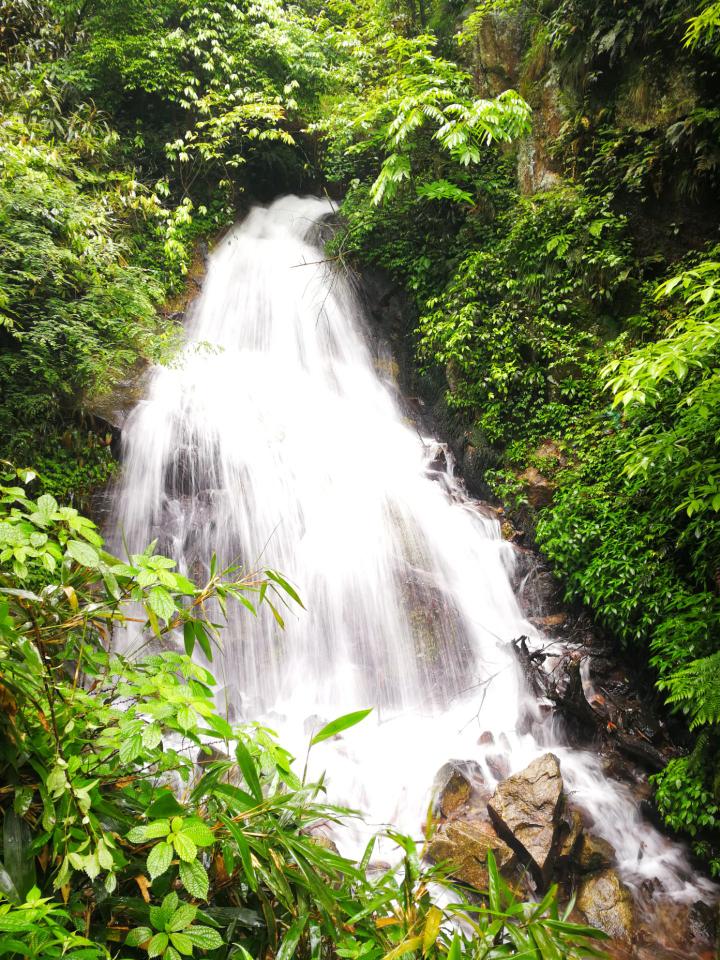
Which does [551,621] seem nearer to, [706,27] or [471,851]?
[471,851]

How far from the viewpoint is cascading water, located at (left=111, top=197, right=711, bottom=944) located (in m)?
4.18

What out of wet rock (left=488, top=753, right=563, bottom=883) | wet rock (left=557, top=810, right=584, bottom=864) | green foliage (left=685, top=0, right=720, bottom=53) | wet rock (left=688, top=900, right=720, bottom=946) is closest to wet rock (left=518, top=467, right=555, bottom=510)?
wet rock (left=488, top=753, right=563, bottom=883)

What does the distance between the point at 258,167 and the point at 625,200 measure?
7.86 meters

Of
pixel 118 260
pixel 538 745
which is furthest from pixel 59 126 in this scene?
pixel 538 745

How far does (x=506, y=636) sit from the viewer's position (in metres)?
5.34

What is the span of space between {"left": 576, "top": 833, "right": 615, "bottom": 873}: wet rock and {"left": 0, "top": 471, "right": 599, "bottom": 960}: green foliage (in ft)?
8.04

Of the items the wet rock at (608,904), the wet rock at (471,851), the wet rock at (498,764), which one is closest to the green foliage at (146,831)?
the wet rock at (471,851)

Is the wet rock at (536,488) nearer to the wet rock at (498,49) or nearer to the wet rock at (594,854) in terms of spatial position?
the wet rock at (594,854)

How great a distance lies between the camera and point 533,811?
11.3 feet

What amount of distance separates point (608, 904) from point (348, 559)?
3.52 meters

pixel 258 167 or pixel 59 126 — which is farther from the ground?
pixel 258 167

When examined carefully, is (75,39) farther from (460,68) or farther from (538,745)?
(538,745)

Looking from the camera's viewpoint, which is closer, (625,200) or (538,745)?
(538,745)

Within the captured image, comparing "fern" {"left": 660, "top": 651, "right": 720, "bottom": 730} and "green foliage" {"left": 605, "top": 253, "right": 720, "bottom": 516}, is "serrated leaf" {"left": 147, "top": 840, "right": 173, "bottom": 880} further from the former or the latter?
"fern" {"left": 660, "top": 651, "right": 720, "bottom": 730}
